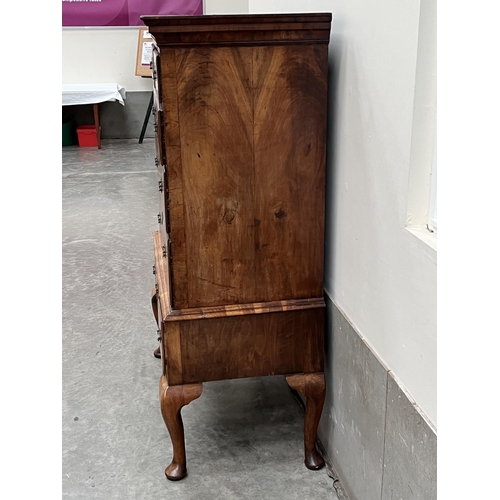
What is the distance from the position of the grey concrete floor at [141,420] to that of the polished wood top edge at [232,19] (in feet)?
4.71

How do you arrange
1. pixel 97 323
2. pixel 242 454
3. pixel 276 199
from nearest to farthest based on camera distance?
1. pixel 276 199
2. pixel 242 454
3. pixel 97 323

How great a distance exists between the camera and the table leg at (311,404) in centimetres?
203

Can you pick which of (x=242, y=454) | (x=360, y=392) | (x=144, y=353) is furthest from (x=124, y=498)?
(x=144, y=353)

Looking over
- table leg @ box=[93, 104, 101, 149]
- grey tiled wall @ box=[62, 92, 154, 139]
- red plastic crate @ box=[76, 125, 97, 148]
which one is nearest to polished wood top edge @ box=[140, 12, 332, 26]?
table leg @ box=[93, 104, 101, 149]

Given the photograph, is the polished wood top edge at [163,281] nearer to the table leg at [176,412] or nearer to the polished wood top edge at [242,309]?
the polished wood top edge at [242,309]

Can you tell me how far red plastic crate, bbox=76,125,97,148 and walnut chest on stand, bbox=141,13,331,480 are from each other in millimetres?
6528

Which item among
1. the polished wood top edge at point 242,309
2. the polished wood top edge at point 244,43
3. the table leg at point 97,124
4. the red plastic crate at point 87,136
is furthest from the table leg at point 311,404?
the red plastic crate at point 87,136

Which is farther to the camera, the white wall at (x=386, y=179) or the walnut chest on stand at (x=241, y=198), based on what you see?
the walnut chest on stand at (x=241, y=198)

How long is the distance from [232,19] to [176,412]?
1210mm

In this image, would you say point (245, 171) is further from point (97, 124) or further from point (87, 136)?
point (87, 136)

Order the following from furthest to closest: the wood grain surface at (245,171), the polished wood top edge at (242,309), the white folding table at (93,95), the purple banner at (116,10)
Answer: the purple banner at (116,10) → the white folding table at (93,95) → the polished wood top edge at (242,309) → the wood grain surface at (245,171)
